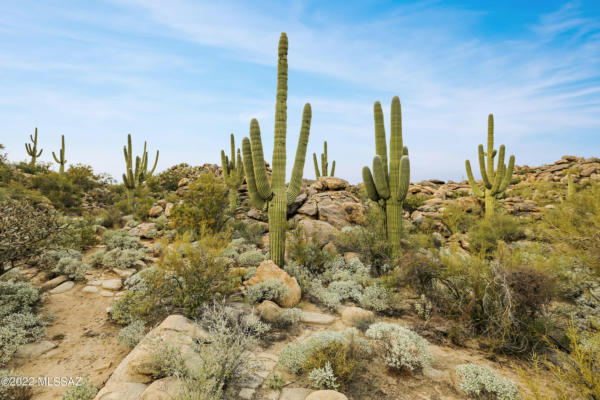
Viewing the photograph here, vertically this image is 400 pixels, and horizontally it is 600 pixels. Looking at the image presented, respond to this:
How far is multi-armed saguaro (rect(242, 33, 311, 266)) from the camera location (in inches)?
280

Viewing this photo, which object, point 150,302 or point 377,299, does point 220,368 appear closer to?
point 150,302

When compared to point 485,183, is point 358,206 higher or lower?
lower

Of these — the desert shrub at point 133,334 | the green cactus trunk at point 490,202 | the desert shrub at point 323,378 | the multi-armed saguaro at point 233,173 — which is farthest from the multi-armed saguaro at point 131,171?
the green cactus trunk at point 490,202

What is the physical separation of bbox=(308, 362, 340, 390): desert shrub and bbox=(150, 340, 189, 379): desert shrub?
155cm

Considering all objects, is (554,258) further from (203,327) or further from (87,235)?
(87,235)

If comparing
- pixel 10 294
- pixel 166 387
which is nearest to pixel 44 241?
pixel 10 294

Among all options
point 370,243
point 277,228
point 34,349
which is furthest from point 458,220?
point 34,349

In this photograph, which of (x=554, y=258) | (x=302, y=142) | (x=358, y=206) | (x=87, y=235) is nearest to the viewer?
(x=554, y=258)

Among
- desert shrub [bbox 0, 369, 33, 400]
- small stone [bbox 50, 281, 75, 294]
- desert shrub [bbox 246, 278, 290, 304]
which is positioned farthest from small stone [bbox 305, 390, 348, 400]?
small stone [bbox 50, 281, 75, 294]

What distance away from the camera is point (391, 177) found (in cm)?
819

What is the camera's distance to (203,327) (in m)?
4.33

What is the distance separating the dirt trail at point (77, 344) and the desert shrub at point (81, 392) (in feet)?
0.72

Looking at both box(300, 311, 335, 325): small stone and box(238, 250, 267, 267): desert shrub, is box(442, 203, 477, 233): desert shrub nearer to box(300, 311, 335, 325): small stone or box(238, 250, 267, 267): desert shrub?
box(238, 250, 267, 267): desert shrub

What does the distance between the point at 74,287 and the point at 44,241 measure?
1.28 m
